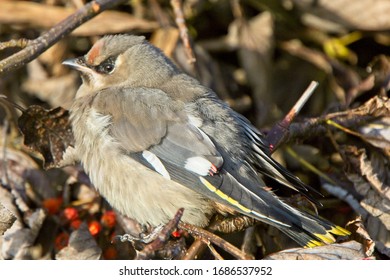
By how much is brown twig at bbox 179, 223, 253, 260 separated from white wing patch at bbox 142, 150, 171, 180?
0.30 meters

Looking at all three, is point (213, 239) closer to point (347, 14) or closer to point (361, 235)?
point (361, 235)

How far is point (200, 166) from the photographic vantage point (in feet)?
14.2

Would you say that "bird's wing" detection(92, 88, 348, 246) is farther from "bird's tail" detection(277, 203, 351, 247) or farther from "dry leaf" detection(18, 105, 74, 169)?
"dry leaf" detection(18, 105, 74, 169)

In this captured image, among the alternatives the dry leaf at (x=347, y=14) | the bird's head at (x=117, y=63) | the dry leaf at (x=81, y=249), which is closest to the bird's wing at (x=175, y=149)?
the bird's head at (x=117, y=63)

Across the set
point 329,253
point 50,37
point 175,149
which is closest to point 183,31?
point 50,37

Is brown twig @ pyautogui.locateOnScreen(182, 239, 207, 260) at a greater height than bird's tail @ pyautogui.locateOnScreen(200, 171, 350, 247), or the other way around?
bird's tail @ pyautogui.locateOnScreen(200, 171, 350, 247)

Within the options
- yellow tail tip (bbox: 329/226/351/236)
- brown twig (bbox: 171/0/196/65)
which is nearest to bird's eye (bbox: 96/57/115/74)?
brown twig (bbox: 171/0/196/65)

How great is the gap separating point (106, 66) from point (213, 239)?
1384 mm

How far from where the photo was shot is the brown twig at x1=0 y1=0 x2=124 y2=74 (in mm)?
4684

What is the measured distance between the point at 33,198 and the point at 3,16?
4.91 ft

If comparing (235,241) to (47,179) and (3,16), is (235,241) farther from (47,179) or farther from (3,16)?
(3,16)

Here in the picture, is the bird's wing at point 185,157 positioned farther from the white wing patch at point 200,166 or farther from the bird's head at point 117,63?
the bird's head at point 117,63
